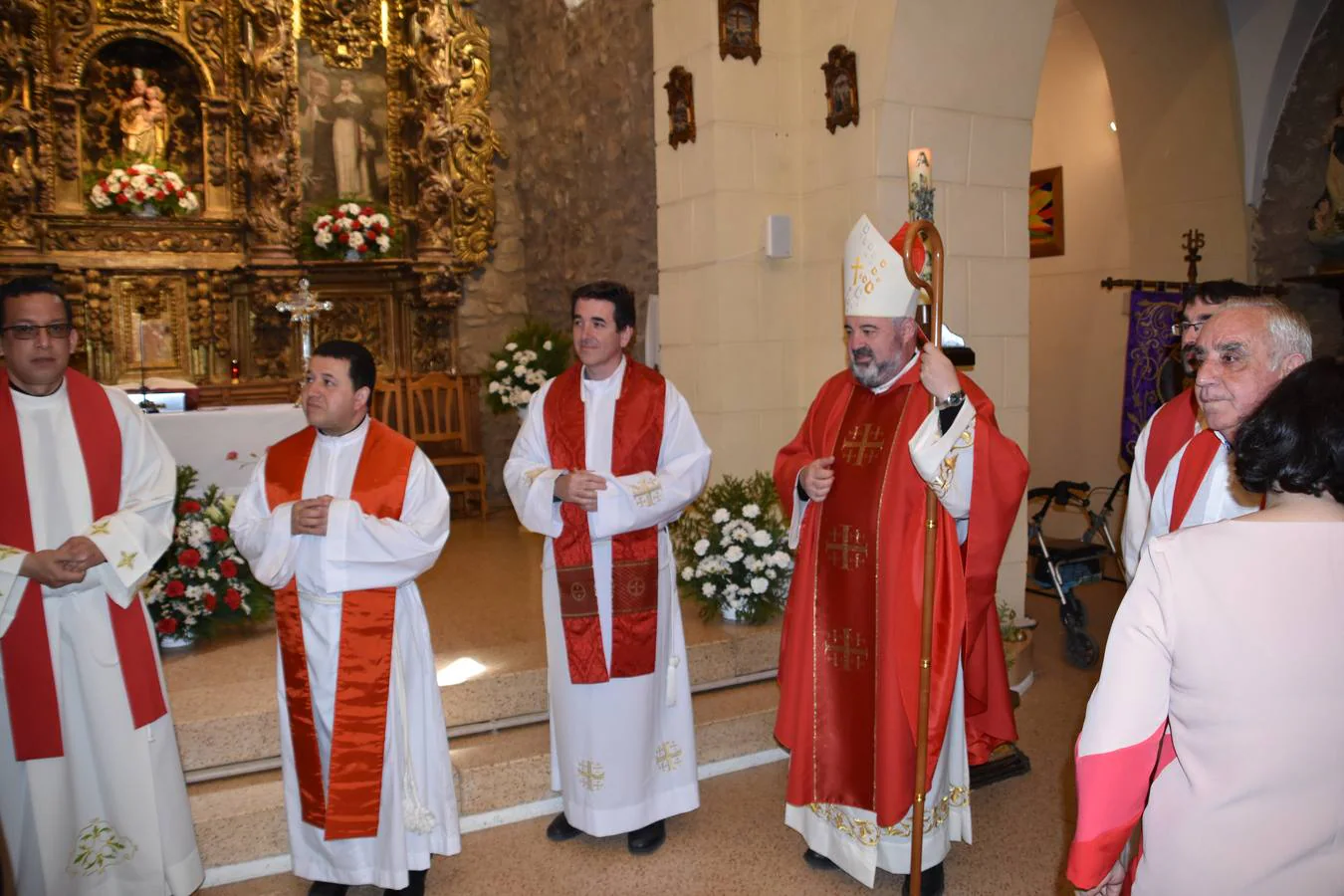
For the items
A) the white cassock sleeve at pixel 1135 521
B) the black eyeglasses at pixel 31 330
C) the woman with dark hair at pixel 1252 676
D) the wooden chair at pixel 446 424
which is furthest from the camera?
the wooden chair at pixel 446 424

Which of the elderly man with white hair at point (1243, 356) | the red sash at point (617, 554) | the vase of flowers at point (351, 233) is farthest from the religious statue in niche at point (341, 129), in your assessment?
the elderly man with white hair at point (1243, 356)

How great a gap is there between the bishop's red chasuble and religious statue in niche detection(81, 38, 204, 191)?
6.33m

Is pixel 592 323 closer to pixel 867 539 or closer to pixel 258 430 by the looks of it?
pixel 867 539

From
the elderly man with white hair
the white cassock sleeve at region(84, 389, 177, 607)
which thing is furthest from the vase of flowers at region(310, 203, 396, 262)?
the elderly man with white hair

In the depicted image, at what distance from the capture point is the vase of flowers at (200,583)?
4.81 m

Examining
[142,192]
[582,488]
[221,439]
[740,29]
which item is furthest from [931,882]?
[142,192]

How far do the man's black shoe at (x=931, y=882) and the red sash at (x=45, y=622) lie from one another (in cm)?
238

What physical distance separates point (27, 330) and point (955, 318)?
4113 mm

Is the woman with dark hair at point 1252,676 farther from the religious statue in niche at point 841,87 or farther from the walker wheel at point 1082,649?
the walker wheel at point 1082,649

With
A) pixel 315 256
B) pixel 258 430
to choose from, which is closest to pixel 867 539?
pixel 258 430

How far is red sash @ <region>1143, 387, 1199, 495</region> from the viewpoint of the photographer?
3082mm

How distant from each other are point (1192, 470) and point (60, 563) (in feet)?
9.74

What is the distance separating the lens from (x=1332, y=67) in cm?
738

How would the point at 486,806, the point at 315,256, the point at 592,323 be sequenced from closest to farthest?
1. the point at 592,323
2. the point at 486,806
3. the point at 315,256
